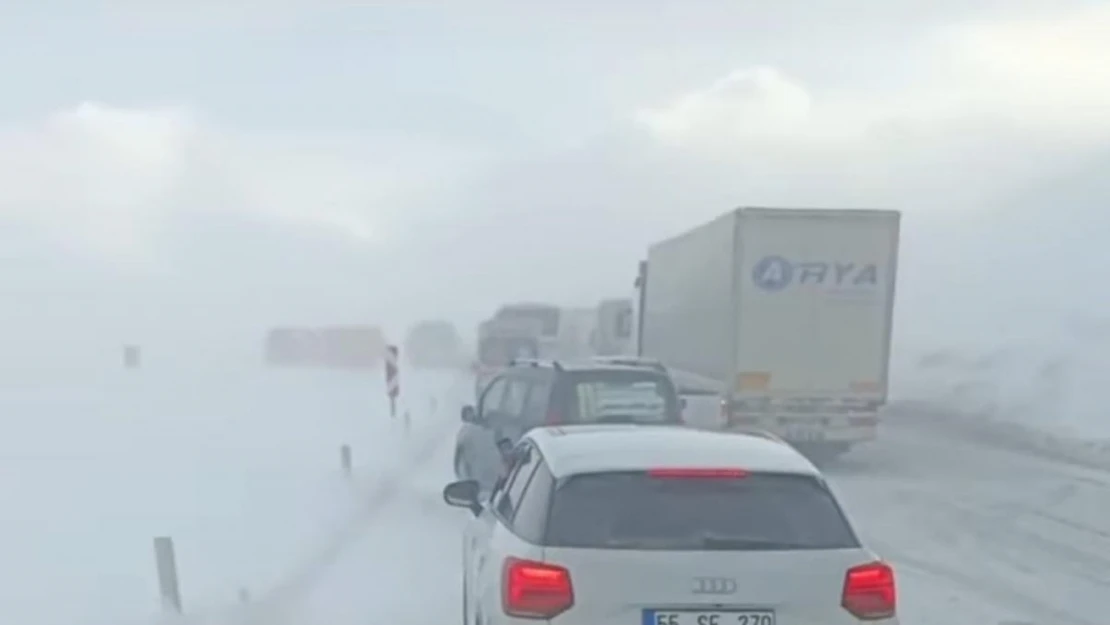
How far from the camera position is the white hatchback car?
5.70 metres

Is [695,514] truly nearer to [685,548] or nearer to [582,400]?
[685,548]

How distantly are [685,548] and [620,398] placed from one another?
27.8 ft

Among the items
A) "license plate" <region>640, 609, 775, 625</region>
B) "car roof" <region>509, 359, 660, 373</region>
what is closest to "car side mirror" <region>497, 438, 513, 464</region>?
"car roof" <region>509, 359, 660, 373</region>

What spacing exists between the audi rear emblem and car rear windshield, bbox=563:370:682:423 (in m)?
8.31

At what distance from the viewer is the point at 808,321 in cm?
2152

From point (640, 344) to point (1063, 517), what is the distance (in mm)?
17688

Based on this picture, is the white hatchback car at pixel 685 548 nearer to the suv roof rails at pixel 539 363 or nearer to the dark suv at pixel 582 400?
the dark suv at pixel 582 400

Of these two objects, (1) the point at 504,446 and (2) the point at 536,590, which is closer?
(2) the point at 536,590

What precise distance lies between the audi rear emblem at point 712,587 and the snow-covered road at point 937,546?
4.60 m

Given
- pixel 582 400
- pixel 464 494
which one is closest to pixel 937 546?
pixel 582 400

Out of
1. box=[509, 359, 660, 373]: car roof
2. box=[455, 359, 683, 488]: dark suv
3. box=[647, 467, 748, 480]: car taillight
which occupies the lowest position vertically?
box=[455, 359, 683, 488]: dark suv

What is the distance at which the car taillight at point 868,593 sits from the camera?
5801 millimetres

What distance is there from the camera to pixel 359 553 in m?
13.3

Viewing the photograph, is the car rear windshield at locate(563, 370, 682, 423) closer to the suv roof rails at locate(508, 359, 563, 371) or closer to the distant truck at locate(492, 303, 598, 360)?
the suv roof rails at locate(508, 359, 563, 371)
